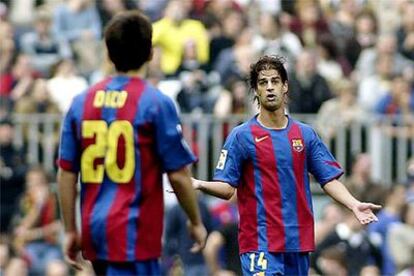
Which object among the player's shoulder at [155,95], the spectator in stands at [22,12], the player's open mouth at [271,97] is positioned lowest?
the spectator in stands at [22,12]

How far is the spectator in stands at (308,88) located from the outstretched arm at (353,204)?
29.2 feet

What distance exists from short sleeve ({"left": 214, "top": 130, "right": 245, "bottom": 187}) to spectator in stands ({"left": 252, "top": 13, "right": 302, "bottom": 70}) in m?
9.72

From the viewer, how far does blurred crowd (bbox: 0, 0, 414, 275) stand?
57.8ft

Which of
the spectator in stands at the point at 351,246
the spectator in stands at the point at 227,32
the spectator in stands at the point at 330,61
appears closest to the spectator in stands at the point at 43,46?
the spectator in stands at the point at 227,32

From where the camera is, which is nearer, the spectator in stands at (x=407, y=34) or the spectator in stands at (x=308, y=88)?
the spectator in stands at (x=308, y=88)

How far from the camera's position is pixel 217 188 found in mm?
9953

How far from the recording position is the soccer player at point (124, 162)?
887cm

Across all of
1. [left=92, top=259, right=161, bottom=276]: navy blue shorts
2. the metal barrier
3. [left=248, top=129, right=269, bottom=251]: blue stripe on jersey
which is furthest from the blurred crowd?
[left=92, top=259, right=161, bottom=276]: navy blue shorts

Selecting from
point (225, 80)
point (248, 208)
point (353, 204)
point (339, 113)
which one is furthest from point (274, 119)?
point (225, 80)

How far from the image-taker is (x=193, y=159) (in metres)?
8.94

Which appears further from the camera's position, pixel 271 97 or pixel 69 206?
pixel 271 97

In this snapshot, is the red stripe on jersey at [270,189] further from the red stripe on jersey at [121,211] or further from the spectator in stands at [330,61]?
the spectator in stands at [330,61]

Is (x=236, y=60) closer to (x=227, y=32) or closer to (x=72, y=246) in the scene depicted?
(x=227, y=32)

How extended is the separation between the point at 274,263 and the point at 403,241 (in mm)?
7482
